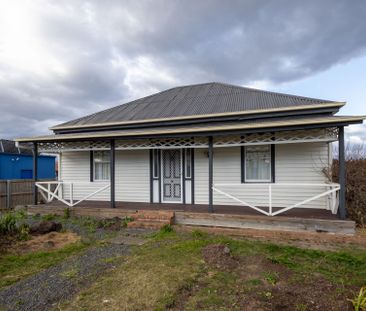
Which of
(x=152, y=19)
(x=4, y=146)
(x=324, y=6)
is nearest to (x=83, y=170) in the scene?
(x=152, y=19)

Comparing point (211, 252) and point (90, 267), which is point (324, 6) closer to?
point (211, 252)

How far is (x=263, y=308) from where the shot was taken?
3.36 metres

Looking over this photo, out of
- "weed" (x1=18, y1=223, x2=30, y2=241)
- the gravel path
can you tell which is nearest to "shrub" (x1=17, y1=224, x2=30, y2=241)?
"weed" (x1=18, y1=223, x2=30, y2=241)

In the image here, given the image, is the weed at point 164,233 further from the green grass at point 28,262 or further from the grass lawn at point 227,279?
the green grass at point 28,262

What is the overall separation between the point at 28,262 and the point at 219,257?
3873 millimetres

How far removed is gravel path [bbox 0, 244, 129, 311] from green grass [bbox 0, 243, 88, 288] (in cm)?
25

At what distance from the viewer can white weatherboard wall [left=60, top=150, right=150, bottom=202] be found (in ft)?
34.8

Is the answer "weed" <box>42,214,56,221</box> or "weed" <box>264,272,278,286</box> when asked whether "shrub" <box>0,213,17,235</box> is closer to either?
"weed" <box>42,214,56,221</box>

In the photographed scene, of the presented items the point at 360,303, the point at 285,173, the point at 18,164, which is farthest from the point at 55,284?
the point at 18,164

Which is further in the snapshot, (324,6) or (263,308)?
(324,6)

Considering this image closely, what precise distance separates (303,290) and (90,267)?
367 cm

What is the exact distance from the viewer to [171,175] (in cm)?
1018

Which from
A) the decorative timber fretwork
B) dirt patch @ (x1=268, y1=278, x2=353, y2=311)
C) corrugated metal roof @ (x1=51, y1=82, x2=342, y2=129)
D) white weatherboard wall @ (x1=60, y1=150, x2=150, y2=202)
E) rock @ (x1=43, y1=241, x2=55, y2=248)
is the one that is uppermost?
corrugated metal roof @ (x1=51, y1=82, x2=342, y2=129)

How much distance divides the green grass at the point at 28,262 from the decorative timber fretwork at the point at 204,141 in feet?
14.1
